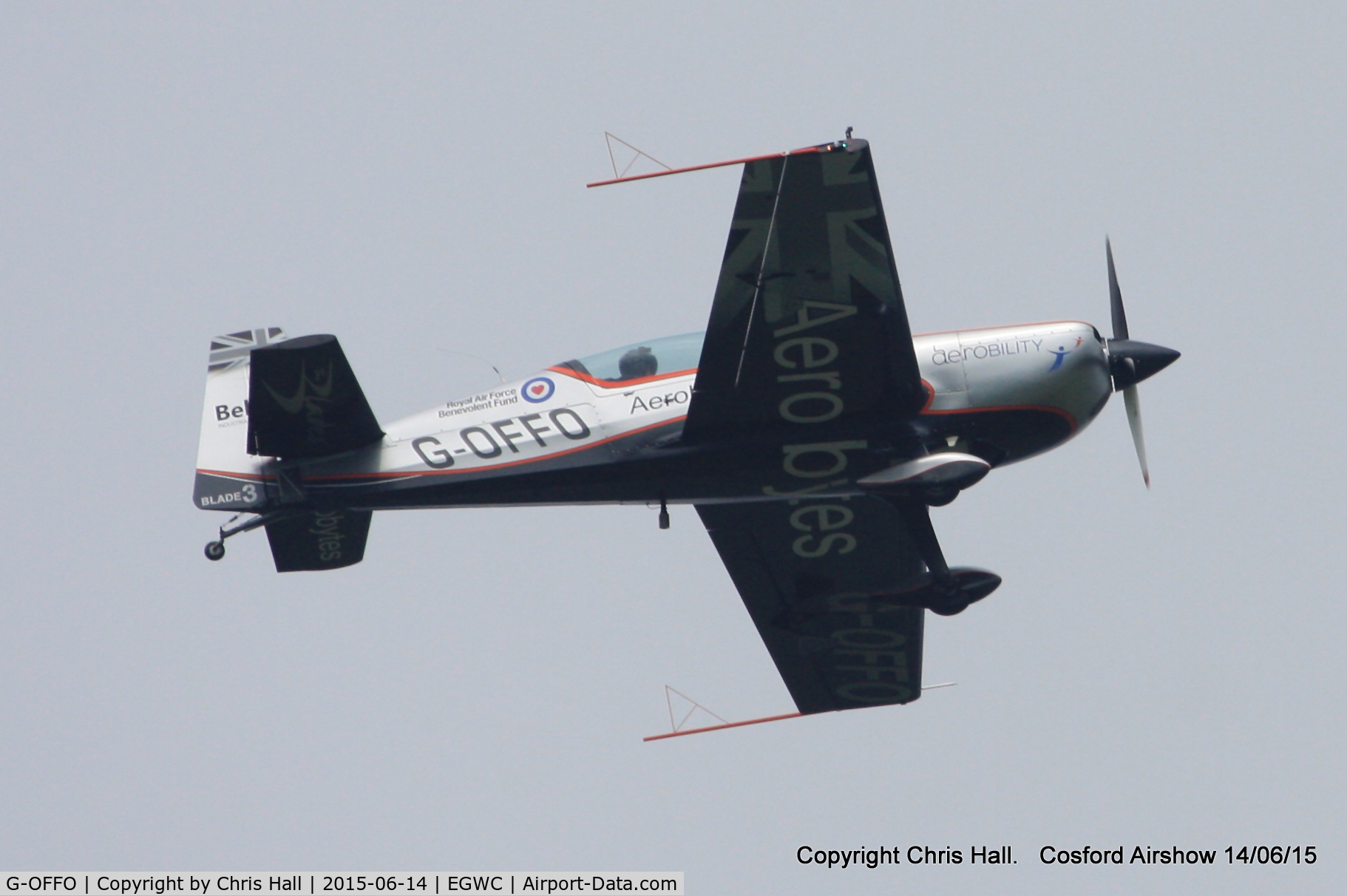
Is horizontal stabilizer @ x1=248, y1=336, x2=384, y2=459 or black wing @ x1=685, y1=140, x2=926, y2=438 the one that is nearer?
black wing @ x1=685, y1=140, x2=926, y2=438

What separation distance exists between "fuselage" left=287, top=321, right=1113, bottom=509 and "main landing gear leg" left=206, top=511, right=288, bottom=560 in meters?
0.43

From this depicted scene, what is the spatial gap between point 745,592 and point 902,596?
2.54 meters

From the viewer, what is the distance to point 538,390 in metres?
16.4

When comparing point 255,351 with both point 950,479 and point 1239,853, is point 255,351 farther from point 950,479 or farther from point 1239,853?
point 1239,853

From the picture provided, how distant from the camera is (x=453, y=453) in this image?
53.3 ft

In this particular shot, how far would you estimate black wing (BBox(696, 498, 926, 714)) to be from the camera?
1836 centimetres

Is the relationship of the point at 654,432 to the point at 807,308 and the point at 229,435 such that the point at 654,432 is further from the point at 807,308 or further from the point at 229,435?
the point at 229,435

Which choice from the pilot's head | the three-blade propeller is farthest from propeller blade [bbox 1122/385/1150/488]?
the pilot's head

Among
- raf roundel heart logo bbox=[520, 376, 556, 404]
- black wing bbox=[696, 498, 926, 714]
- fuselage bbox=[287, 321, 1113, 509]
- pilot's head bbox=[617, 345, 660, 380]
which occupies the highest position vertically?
pilot's head bbox=[617, 345, 660, 380]

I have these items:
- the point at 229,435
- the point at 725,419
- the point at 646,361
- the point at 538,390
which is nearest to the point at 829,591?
the point at 725,419

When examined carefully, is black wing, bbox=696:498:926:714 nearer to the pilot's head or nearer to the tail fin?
the pilot's head

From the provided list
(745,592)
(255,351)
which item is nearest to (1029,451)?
(745,592)

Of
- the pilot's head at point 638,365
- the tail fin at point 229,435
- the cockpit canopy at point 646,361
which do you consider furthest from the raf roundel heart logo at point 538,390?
the tail fin at point 229,435

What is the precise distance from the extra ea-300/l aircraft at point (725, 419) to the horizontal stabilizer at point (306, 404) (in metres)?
0.02
